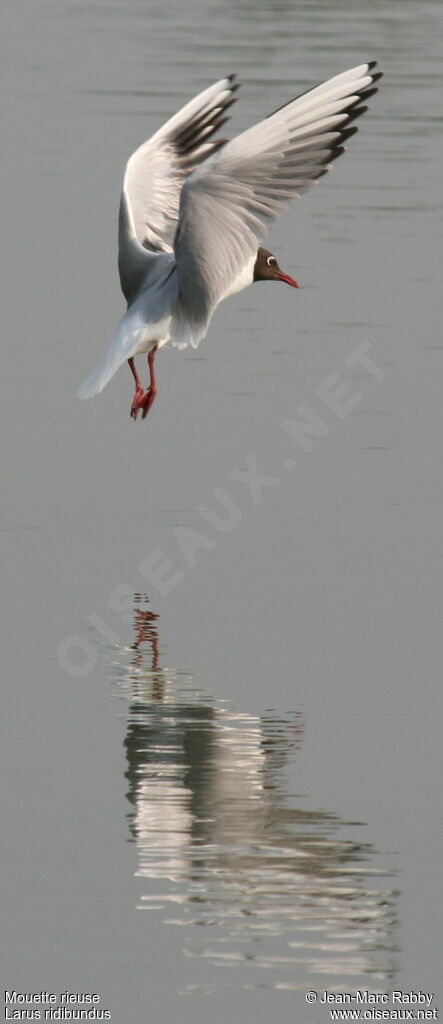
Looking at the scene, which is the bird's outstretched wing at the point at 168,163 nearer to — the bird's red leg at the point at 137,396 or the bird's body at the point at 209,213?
the bird's body at the point at 209,213

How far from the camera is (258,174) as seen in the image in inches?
273

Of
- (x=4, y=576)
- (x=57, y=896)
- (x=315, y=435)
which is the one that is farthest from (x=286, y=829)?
(x=315, y=435)

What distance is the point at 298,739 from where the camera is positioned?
5.57 meters

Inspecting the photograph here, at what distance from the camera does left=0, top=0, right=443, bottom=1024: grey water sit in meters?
4.61

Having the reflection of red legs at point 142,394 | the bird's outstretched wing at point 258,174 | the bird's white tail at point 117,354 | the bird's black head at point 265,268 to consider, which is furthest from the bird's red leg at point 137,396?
the bird's black head at point 265,268

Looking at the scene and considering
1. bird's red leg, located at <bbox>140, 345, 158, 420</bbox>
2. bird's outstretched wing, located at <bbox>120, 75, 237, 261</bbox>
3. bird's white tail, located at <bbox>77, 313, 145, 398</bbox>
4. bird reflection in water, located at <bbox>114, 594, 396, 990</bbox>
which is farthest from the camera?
bird's outstretched wing, located at <bbox>120, 75, 237, 261</bbox>

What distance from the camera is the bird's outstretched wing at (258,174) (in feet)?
22.3

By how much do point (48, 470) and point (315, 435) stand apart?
125 cm

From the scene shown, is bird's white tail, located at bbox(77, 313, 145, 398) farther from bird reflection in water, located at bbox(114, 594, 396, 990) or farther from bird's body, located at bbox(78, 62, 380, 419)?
bird reflection in water, located at bbox(114, 594, 396, 990)

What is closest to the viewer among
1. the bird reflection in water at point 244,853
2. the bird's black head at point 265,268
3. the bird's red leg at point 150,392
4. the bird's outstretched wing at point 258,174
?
the bird reflection in water at point 244,853

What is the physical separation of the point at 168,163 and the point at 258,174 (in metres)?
1.65

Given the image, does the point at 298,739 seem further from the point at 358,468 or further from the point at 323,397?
the point at 323,397

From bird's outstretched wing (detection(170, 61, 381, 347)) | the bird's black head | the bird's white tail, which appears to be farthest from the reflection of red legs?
the bird's black head

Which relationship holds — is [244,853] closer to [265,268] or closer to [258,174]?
[258,174]
